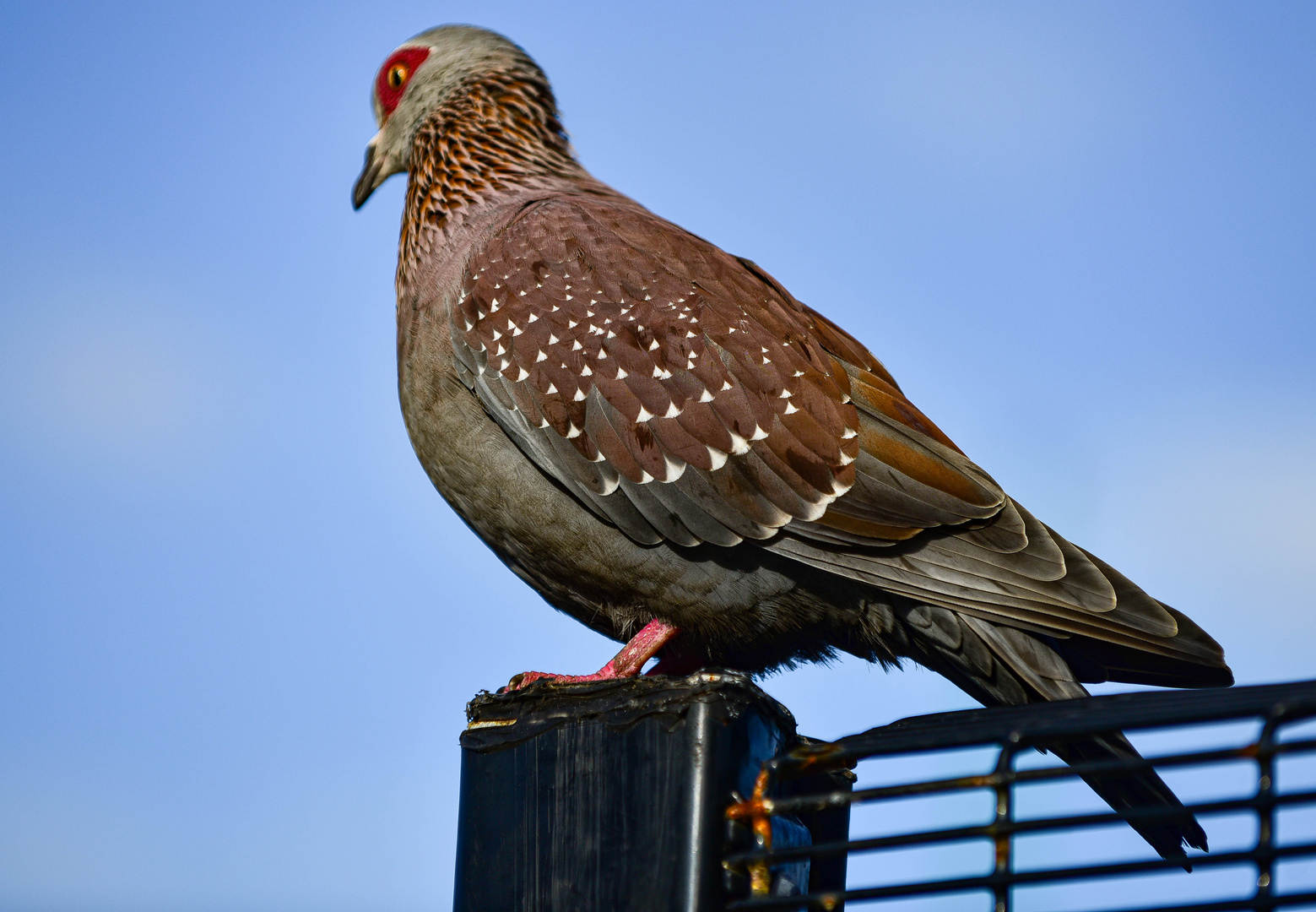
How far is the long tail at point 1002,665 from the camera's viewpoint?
11.3 feet

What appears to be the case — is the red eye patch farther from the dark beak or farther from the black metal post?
the black metal post

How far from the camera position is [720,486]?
3887mm

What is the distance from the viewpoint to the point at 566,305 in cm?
424

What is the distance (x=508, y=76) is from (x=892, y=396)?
246 centimetres

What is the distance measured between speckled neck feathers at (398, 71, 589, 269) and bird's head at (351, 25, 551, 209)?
0.19 ft

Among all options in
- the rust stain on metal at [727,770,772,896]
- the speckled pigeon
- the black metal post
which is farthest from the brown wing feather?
the rust stain on metal at [727,770,772,896]

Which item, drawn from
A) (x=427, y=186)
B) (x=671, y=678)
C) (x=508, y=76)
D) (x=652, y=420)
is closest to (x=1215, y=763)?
(x=671, y=678)

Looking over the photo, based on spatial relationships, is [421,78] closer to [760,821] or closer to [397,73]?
[397,73]

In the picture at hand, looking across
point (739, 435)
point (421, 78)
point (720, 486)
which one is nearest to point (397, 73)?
point (421, 78)

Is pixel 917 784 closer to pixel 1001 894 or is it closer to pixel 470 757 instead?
pixel 1001 894

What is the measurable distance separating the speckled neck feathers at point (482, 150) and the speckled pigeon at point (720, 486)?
0.41 meters

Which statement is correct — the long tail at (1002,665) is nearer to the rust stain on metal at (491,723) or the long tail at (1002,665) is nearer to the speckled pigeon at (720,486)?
the speckled pigeon at (720,486)

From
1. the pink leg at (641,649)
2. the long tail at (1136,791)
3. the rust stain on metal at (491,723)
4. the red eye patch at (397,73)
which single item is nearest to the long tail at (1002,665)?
the long tail at (1136,791)

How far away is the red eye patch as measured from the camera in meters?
5.66
